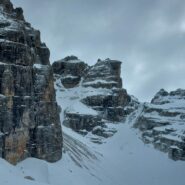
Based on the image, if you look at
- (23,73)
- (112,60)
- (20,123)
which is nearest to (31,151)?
(20,123)

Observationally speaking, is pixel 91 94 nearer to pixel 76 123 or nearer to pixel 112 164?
pixel 76 123

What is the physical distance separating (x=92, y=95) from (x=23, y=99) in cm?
7473

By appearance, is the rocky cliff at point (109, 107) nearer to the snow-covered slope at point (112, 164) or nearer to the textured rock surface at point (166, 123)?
the textured rock surface at point (166, 123)

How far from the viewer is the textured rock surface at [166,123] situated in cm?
12717

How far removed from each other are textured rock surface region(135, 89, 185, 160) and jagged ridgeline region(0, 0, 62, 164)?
132 feet

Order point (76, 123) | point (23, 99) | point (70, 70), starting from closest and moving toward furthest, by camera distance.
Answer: point (23, 99) < point (76, 123) < point (70, 70)

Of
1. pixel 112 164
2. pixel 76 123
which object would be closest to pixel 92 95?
pixel 76 123

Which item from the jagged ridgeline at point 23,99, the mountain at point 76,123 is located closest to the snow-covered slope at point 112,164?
the mountain at point 76,123

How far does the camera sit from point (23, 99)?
271 ft

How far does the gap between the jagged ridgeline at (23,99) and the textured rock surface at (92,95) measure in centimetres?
4736

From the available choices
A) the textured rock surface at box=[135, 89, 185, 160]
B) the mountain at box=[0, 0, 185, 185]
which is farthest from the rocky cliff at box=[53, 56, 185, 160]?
the mountain at box=[0, 0, 185, 185]

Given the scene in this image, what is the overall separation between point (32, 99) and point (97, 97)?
70.9 m

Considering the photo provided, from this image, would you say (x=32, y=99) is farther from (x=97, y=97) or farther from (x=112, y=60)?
(x=112, y=60)

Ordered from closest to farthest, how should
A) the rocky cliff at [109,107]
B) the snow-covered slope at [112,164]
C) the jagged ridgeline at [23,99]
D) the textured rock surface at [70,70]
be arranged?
the jagged ridgeline at [23,99] < the snow-covered slope at [112,164] < the rocky cliff at [109,107] < the textured rock surface at [70,70]
